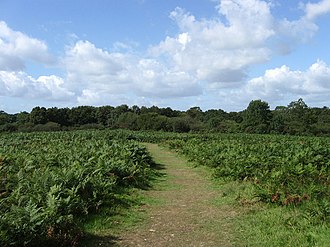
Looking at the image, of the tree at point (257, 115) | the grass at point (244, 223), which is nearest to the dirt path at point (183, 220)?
the grass at point (244, 223)

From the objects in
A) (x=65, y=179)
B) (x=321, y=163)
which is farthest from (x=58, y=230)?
(x=321, y=163)

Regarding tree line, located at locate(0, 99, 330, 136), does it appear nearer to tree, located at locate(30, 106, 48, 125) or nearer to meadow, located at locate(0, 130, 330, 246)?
tree, located at locate(30, 106, 48, 125)

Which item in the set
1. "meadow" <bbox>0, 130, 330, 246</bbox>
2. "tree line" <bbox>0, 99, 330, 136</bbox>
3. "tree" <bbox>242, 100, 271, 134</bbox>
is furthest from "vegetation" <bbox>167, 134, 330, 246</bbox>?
"tree" <bbox>242, 100, 271, 134</bbox>

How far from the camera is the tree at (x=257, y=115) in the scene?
8412 centimetres

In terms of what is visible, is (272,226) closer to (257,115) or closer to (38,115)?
(257,115)

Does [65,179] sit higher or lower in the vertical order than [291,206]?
higher

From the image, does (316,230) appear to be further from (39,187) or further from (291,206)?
(39,187)

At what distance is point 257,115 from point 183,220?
79.7 meters

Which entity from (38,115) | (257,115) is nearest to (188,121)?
(257,115)

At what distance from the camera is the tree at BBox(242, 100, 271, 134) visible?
84.1 meters

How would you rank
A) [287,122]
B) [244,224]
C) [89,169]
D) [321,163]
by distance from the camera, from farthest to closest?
1. [287,122]
2. [321,163]
3. [89,169]
4. [244,224]

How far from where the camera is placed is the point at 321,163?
51.1ft

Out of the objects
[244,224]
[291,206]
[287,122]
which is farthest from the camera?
[287,122]

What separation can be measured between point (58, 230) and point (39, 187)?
225 cm
